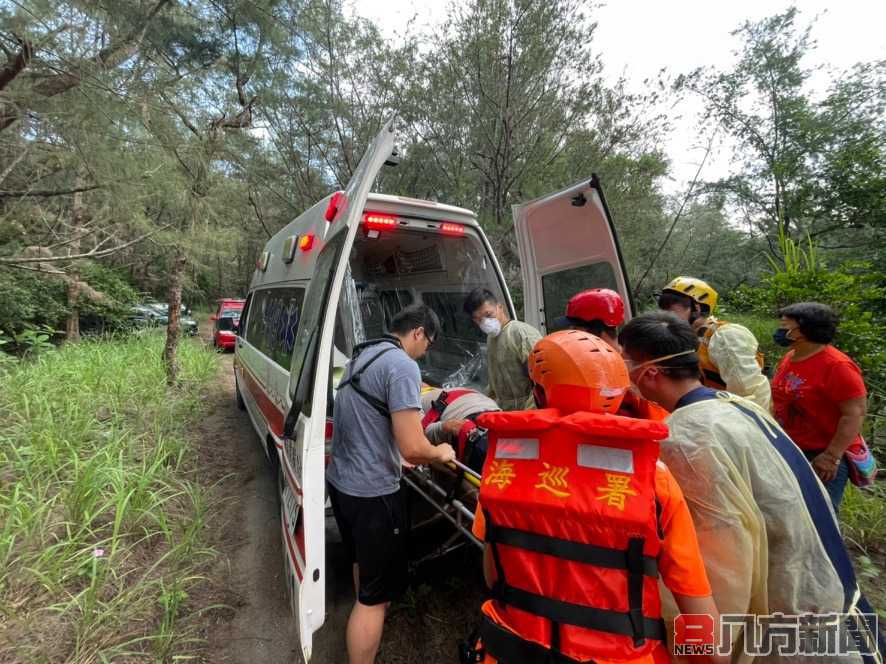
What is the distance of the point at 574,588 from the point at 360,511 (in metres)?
1.17

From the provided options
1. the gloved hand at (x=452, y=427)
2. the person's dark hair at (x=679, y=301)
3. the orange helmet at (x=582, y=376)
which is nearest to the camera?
the orange helmet at (x=582, y=376)

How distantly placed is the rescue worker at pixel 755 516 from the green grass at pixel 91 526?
264cm

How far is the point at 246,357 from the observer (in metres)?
4.80

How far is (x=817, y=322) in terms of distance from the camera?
2.35m

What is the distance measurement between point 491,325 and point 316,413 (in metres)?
1.64

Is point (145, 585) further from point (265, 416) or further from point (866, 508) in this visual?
point (866, 508)

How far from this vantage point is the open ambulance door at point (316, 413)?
168 cm

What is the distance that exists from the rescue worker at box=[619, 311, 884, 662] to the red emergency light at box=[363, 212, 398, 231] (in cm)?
241

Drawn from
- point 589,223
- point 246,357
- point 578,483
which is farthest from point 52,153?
point 578,483

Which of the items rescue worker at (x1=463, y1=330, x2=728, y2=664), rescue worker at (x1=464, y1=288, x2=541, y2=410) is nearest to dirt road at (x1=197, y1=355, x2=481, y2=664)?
rescue worker at (x1=464, y1=288, x2=541, y2=410)

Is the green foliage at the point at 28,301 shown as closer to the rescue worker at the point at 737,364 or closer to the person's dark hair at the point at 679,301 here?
the person's dark hair at the point at 679,301

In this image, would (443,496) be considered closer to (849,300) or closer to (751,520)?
(751,520)

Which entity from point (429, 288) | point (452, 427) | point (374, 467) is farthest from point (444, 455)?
point (429, 288)

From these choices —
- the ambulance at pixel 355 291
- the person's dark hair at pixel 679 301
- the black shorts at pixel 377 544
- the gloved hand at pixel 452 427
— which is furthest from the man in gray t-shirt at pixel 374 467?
the person's dark hair at pixel 679 301
